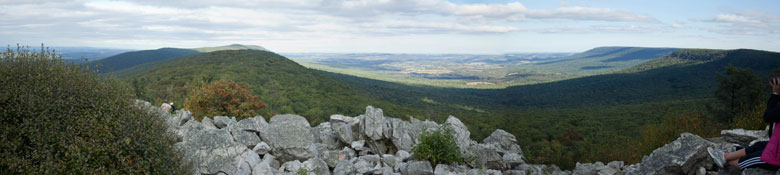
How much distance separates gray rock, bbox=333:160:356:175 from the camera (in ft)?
29.2

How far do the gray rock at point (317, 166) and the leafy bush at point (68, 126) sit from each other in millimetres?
2847

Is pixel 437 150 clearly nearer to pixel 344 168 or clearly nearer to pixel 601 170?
pixel 344 168

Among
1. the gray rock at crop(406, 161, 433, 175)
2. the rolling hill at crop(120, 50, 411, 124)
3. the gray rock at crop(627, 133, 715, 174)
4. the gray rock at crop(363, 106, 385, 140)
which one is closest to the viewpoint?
the gray rock at crop(627, 133, 715, 174)

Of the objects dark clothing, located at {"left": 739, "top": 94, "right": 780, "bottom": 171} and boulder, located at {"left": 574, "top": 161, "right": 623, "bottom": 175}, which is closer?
dark clothing, located at {"left": 739, "top": 94, "right": 780, "bottom": 171}

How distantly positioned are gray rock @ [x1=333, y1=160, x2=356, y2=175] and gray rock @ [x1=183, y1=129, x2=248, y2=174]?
2.40 metres

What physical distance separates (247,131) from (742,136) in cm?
1365

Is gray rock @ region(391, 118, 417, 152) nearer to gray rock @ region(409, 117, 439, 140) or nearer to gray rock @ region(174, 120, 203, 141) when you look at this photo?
gray rock @ region(409, 117, 439, 140)

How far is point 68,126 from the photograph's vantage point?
572cm

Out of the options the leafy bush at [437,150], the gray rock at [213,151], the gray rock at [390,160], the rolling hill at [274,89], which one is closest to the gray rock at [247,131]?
the gray rock at [213,151]

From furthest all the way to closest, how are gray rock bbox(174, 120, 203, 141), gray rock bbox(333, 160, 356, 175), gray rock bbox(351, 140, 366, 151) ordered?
gray rock bbox(351, 140, 366, 151), gray rock bbox(174, 120, 203, 141), gray rock bbox(333, 160, 356, 175)

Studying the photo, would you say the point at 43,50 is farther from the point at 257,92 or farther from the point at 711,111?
the point at 711,111

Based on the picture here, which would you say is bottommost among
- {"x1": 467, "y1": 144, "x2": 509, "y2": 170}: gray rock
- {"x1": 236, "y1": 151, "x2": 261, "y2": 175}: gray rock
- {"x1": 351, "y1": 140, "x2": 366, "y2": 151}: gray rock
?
{"x1": 467, "y1": 144, "x2": 509, "y2": 170}: gray rock

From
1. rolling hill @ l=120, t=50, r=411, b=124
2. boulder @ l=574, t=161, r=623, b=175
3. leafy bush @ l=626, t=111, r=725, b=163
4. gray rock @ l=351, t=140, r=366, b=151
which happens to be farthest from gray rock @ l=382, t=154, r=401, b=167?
rolling hill @ l=120, t=50, r=411, b=124

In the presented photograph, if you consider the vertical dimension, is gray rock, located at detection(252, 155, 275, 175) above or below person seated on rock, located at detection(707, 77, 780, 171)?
below
